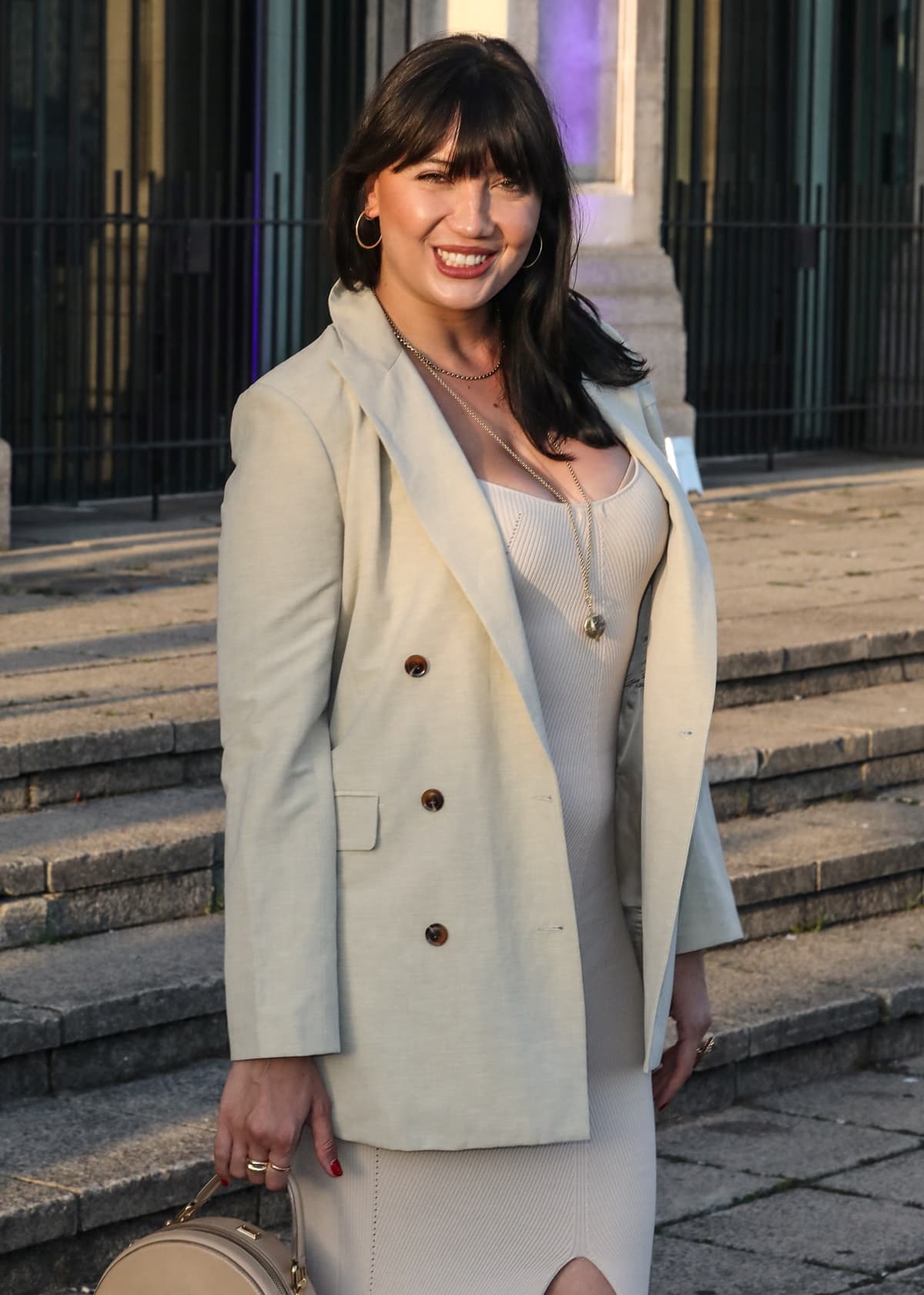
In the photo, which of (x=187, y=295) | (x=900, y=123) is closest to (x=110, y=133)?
(x=187, y=295)

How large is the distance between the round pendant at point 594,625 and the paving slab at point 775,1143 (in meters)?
2.62

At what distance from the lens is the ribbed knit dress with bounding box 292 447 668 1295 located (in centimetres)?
236

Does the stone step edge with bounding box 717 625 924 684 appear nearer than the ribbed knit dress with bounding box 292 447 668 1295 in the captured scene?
No

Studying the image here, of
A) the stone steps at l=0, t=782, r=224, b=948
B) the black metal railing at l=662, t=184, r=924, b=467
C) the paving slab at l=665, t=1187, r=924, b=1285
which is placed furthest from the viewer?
the black metal railing at l=662, t=184, r=924, b=467

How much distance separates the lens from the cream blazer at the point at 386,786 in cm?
227

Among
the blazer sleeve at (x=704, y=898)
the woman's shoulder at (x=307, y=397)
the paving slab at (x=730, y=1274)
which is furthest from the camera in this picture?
the paving slab at (x=730, y=1274)

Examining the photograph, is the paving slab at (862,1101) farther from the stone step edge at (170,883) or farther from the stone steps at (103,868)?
the stone steps at (103,868)

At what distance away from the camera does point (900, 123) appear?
1531 centimetres

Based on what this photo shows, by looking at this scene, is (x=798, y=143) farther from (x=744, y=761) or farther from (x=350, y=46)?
(x=744, y=761)

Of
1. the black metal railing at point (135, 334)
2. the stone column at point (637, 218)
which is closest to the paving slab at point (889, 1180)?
the black metal railing at point (135, 334)

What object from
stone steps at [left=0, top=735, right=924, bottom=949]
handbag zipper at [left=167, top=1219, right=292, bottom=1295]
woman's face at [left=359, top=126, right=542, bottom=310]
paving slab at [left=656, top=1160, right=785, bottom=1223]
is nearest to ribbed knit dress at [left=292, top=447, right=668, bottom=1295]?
handbag zipper at [left=167, top=1219, right=292, bottom=1295]

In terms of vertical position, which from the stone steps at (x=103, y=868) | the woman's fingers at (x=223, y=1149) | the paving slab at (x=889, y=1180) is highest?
the woman's fingers at (x=223, y=1149)

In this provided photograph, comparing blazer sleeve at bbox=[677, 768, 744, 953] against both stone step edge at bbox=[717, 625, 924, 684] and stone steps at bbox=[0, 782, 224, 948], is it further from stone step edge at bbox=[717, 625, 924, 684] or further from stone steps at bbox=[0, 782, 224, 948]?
stone step edge at bbox=[717, 625, 924, 684]

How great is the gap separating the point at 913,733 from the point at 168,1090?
11.1ft
